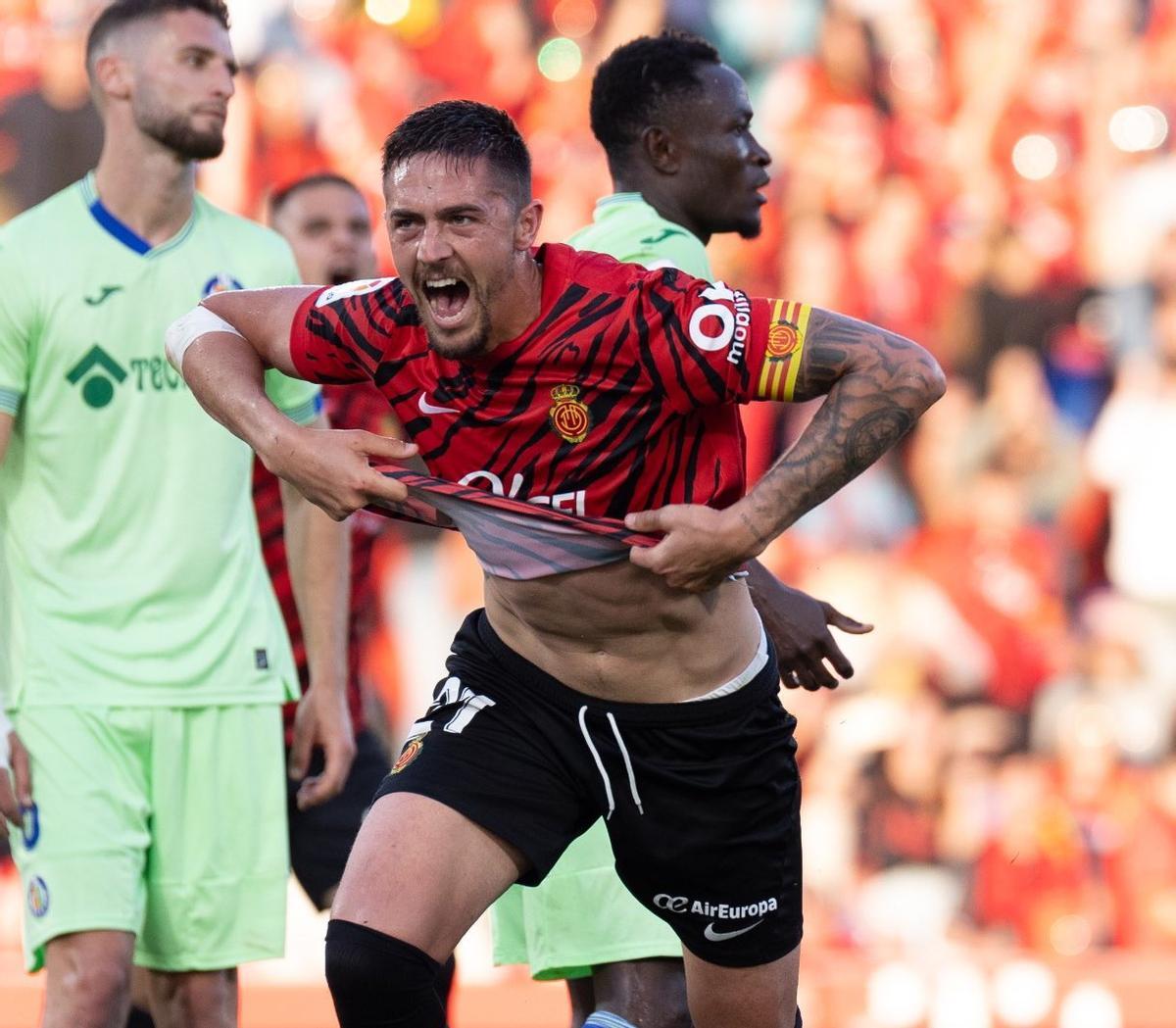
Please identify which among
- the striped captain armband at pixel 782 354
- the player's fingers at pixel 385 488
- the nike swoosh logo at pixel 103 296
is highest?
the nike swoosh logo at pixel 103 296

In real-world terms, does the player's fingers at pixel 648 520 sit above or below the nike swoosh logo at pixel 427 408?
below

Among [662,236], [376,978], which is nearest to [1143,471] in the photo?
[662,236]

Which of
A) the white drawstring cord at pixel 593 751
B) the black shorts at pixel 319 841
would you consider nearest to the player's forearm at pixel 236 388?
the white drawstring cord at pixel 593 751

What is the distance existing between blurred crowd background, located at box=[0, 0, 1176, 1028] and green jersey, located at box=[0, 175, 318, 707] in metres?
2.73

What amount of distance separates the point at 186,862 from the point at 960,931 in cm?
364

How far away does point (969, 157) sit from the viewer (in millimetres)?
7559

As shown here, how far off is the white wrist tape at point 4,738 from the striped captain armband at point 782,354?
6.32ft

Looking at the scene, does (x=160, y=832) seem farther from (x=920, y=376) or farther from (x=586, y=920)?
(x=920, y=376)

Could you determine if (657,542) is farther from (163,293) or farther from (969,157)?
(969,157)

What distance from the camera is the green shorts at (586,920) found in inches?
175

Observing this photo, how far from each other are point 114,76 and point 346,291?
140 cm

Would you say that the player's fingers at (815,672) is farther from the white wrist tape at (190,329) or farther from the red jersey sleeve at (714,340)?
the white wrist tape at (190,329)

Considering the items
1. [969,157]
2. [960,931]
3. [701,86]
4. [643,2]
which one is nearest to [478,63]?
[643,2]

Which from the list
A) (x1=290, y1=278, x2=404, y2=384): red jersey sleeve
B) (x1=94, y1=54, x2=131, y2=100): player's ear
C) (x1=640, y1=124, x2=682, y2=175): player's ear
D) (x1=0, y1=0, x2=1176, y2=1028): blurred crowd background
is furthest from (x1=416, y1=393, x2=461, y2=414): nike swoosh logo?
(x1=0, y1=0, x2=1176, y2=1028): blurred crowd background
